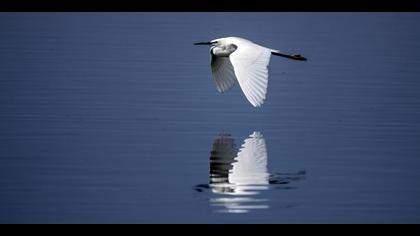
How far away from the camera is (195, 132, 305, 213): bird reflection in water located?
8523 mm

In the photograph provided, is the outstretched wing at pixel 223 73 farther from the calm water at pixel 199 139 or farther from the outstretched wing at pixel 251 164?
the outstretched wing at pixel 251 164

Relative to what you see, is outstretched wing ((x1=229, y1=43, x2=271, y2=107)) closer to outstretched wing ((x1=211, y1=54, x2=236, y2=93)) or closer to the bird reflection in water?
the bird reflection in water

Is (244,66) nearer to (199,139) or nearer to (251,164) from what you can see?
(199,139)

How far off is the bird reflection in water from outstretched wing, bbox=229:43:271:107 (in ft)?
1.83

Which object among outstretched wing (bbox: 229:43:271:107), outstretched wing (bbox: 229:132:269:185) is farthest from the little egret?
outstretched wing (bbox: 229:132:269:185)

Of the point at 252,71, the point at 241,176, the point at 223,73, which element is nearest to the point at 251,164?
the point at 241,176

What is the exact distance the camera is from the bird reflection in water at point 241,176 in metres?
8.52

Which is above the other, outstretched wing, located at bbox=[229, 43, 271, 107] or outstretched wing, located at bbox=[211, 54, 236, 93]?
outstretched wing, located at bbox=[211, 54, 236, 93]

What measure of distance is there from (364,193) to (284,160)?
1.51 metres

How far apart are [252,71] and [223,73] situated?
6.69ft

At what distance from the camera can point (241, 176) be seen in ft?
31.0

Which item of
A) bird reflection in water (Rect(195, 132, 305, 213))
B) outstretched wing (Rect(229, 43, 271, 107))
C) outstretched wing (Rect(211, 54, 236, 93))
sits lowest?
bird reflection in water (Rect(195, 132, 305, 213))
